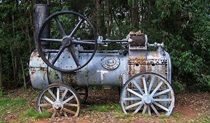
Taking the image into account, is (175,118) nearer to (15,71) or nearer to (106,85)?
(106,85)

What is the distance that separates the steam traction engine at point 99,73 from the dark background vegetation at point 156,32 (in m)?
1.80

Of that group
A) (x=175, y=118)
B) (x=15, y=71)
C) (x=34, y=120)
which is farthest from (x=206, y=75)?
(x=15, y=71)

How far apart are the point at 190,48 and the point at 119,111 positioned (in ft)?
11.4

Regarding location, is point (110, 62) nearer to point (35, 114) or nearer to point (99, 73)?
point (99, 73)

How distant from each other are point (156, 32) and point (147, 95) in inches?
117

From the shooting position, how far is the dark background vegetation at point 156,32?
25.7 ft

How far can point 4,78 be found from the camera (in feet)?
30.3

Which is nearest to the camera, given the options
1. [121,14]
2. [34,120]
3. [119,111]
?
[34,120]

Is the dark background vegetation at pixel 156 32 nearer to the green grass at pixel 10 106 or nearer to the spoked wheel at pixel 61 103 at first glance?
the green grass at pixel 10 106

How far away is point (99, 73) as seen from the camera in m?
5.96

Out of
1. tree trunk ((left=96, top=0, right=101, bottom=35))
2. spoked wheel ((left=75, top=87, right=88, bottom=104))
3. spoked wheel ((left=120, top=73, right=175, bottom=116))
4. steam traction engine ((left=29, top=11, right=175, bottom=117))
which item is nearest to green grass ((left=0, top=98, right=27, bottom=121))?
steam traction engine ((left=29, top=11, right=175, bottom=117))

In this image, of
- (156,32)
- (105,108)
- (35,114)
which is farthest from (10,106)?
(156,32)

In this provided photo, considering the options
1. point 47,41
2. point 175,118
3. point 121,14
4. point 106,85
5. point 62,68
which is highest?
point 121,14

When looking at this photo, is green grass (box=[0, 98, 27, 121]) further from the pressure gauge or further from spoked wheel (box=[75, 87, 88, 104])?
the pressure gauge
